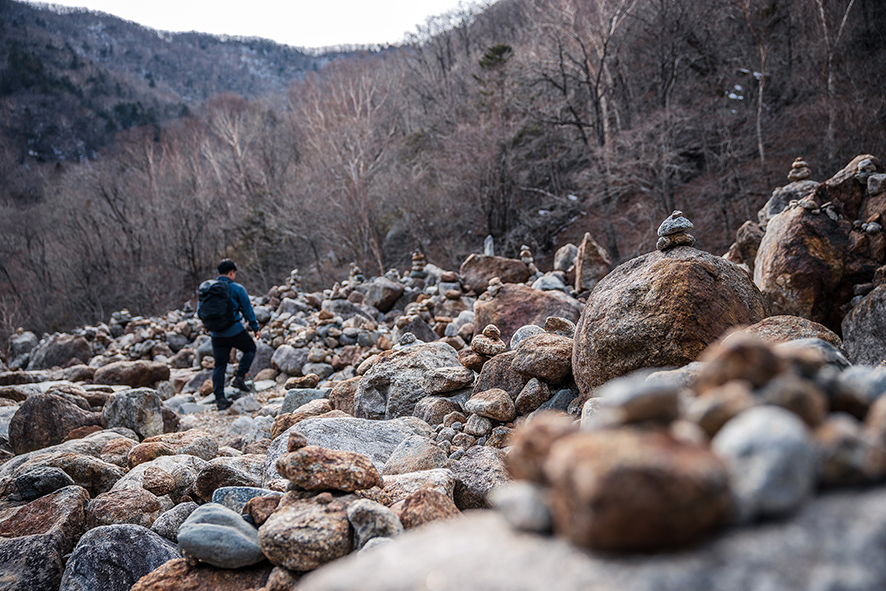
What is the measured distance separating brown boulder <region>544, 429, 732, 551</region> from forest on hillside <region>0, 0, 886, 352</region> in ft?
43.4

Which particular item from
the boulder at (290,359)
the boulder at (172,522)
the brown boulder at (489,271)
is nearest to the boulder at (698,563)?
the boulder at (172,522)

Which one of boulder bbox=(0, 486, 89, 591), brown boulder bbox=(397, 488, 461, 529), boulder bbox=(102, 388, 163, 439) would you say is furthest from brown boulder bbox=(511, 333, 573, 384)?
boulder bbox=(102, 388, 163, 439)

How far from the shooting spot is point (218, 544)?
1.87 metres

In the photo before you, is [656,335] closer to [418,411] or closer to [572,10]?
[418,411]

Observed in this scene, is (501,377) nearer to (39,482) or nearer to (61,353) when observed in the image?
(39,482)

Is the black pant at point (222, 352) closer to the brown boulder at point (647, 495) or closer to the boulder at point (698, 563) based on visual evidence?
the boulder at point (698, 563)

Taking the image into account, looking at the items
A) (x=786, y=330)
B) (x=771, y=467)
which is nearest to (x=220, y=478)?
(x=771, y=467)

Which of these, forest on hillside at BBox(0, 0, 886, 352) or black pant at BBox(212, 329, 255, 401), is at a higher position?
forest on hillside at BBox(0, 0, 886, 352)

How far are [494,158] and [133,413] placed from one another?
13155mm

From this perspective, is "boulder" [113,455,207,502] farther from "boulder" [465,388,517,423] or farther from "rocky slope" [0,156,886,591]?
"boulder" [465,388,517,423]

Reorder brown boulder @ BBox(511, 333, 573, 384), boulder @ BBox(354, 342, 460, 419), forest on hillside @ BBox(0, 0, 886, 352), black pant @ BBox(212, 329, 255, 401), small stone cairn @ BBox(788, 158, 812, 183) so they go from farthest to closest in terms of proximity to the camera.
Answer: forest on hillside @ BBox(0, 0, 886, 352)
small stone cairn @ BBox(788, 158, 812, 183)
black pant @ BBox(212, 329, 255, 401)
boulder @ BBox(354, 342, 460, 419)
brown boulder @ BBox(511, 333, 573, 384)

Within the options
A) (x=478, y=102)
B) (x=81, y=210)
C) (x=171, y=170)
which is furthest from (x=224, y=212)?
(x=478, y=102)

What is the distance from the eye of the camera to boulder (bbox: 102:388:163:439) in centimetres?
567

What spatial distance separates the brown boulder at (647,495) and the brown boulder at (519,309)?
5.85 meters
